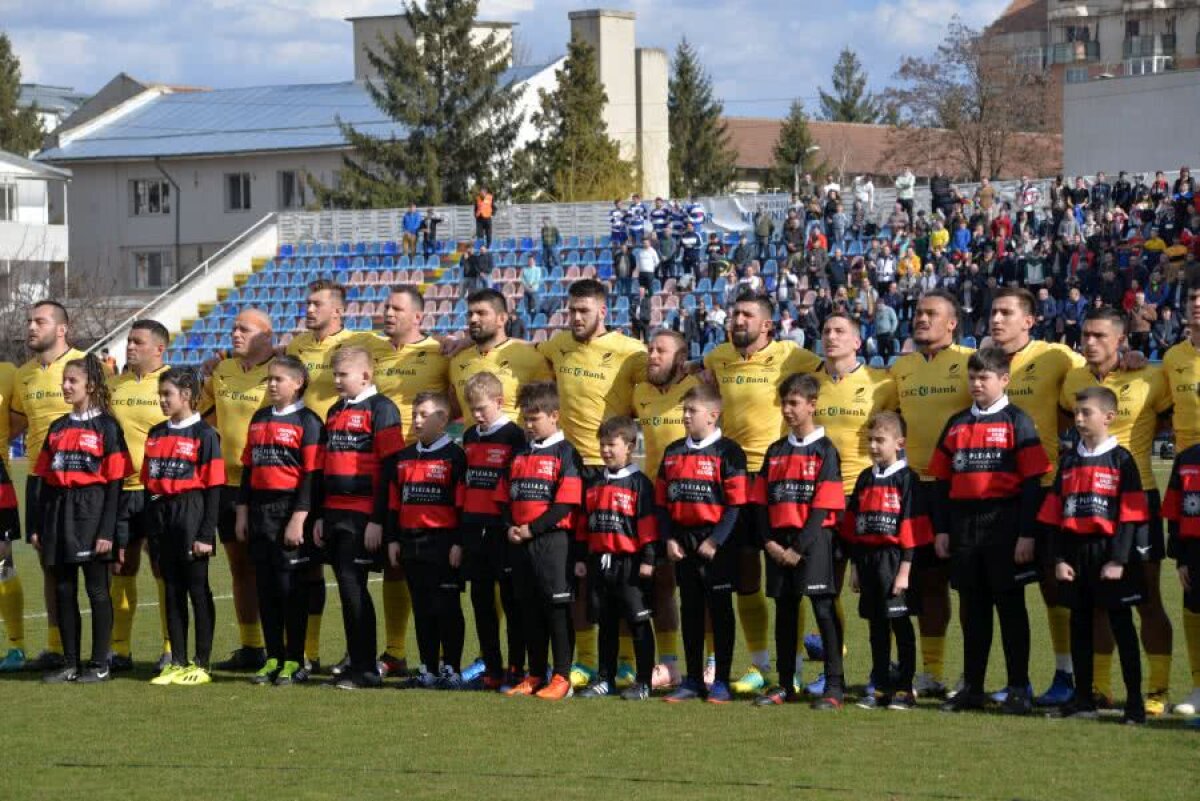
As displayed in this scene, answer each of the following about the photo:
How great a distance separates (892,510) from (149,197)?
5645 cm

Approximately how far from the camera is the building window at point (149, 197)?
62.3 metres

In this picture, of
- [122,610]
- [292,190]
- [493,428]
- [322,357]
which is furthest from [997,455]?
[292,190]

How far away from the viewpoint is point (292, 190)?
60.8 m

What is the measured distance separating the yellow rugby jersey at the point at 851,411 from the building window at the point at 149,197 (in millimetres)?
55051

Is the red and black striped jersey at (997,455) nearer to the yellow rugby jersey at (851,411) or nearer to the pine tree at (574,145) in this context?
the yellow rugby jersey at (851,411)

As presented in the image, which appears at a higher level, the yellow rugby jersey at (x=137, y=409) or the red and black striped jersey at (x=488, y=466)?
the yellow rugby jersey at (x=137, y=409)

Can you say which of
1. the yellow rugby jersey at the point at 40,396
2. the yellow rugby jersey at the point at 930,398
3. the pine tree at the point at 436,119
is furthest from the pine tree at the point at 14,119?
the yellow rugby jersey at the point at 930,398

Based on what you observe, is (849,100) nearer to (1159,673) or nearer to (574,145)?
(574,145)

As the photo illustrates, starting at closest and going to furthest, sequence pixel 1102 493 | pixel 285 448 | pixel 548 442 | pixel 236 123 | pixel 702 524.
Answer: pixel 1102 493, pixel 702 524, pixel 548 442, pixel 285 448, pixel 236 123

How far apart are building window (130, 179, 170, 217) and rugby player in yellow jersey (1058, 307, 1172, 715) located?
183ft

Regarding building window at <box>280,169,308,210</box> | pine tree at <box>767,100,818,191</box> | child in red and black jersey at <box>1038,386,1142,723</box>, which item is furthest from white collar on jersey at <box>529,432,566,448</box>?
pine tree at <box>767,100,818,191</box>

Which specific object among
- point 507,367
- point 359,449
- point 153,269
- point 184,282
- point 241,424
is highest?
point 153,269

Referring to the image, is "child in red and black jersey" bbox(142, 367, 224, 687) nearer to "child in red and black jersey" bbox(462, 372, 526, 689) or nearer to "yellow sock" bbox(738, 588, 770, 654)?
"child in red and black jersey" bbox(462, 372, 526, 689)

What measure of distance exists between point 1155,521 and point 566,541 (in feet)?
10.2
